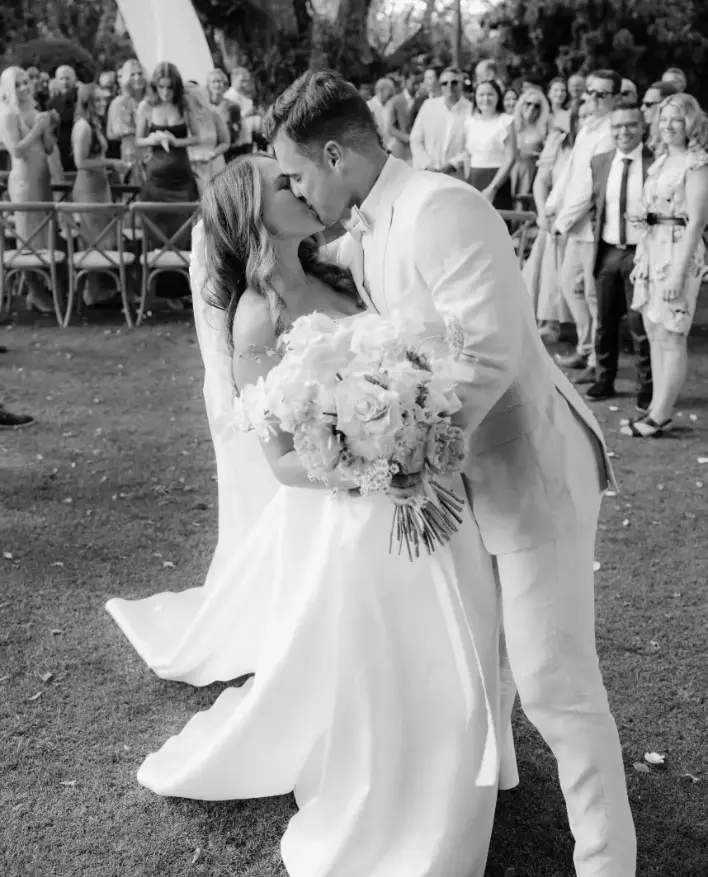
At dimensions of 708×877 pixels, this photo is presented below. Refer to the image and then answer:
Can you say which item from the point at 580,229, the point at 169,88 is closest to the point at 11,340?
the point at 169,88

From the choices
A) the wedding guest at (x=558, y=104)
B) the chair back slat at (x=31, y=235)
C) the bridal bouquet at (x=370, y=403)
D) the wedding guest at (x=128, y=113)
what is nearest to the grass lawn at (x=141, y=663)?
the bridal bouquet at (x=370, y=403)

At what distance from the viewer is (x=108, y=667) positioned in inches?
160

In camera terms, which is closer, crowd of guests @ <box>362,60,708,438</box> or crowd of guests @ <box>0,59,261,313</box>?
crowd of guests @ <box>362,60,708,438</box>

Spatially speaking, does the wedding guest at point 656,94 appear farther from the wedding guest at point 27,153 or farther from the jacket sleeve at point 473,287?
the jacket sleeve at point 473,287

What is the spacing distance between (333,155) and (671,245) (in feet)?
15.1

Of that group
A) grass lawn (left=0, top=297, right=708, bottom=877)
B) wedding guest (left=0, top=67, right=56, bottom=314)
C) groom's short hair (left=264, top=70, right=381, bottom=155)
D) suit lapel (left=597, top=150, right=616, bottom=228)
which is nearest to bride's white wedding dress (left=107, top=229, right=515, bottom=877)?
grass lawn (left=0, top=297, right=708, bottom=877)

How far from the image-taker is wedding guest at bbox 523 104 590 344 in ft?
29.4

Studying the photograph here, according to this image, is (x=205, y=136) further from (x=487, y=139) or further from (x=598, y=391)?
(x=598, y=391)

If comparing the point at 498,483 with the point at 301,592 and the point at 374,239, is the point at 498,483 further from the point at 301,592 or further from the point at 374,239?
the point at 301,592

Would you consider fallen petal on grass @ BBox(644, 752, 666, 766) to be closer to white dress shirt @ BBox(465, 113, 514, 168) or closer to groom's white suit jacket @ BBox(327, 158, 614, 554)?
groom's white suit jacket @ BBox(327, 158, 614, 554)

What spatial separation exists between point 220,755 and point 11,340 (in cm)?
735

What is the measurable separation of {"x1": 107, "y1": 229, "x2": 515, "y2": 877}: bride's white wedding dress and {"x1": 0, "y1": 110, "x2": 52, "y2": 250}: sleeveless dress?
8.54m

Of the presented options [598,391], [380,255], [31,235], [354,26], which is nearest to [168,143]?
[31,235]

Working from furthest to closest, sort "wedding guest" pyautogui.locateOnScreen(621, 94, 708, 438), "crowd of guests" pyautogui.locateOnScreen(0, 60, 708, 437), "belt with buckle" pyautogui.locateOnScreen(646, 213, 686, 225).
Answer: "crowd of guests" pyautogui.locateOnScreen(0, 60, 708, 437) → "belt with buckle" pyautogui.locateOnScreen(646, 213, 686, 225) → "wedding guest" pyautogui.locateOnScreen(621, 94, 708, 438)
